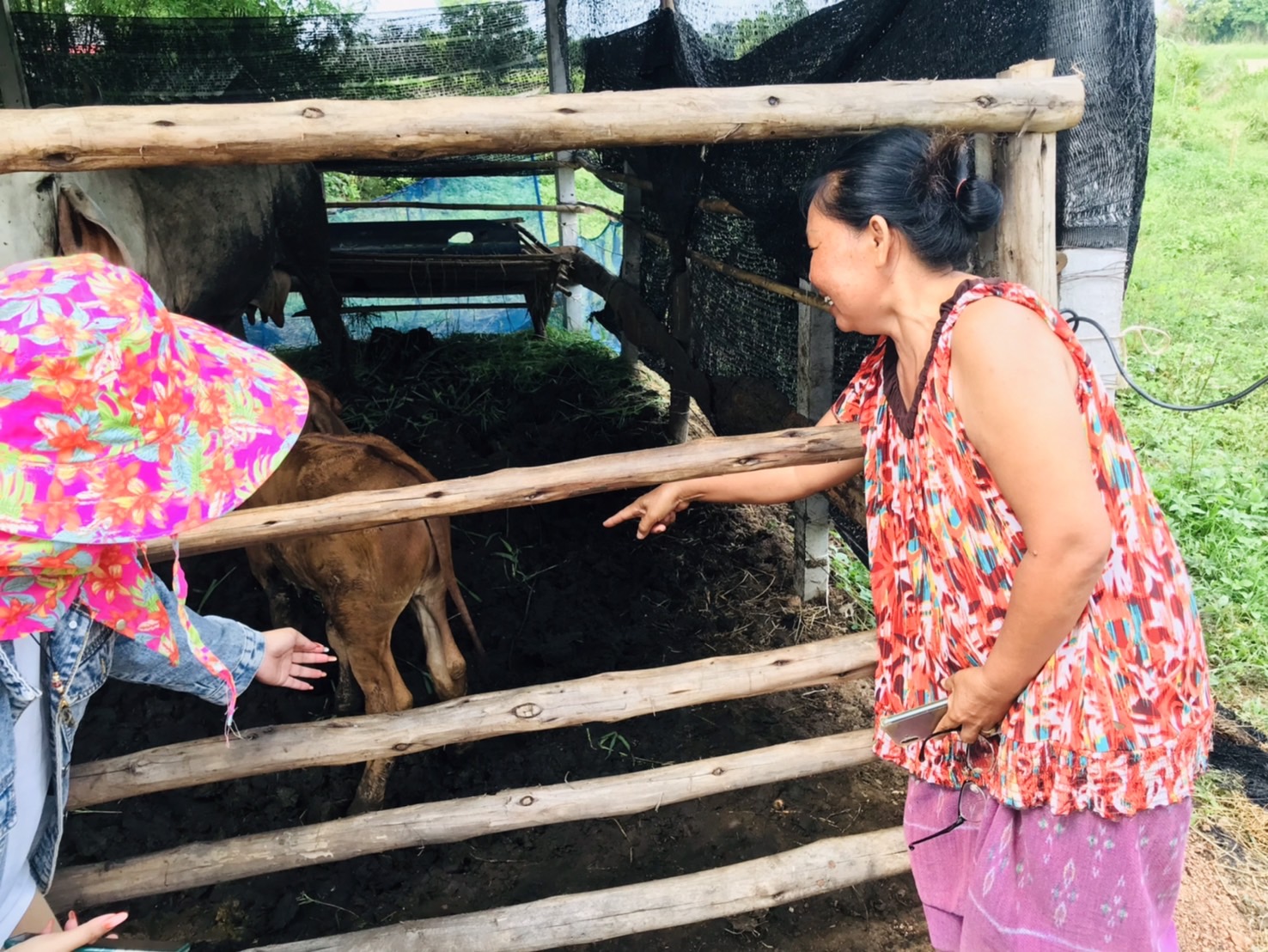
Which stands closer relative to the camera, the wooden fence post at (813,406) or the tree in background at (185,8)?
the wooden fence post at (813,406)

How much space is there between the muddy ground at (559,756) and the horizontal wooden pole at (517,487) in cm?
146

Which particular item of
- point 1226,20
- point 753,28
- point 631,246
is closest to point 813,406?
point 753,28

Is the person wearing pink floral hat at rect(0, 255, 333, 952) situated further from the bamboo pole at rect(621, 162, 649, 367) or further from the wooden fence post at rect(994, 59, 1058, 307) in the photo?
the bamboo pole at rect(621, 162, 649, 367)

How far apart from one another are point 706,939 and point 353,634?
1.46 metres

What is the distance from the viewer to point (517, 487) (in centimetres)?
190

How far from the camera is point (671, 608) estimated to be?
13.3ft

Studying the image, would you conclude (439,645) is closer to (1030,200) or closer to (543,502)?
(543,502)

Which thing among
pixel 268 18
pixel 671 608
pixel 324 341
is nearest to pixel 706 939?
pixel 671 608

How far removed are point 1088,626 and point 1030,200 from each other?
1023mm

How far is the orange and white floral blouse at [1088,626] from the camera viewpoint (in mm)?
1353

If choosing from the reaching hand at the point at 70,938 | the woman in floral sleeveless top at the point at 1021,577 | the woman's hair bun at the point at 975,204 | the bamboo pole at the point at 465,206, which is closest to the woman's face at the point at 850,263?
the woman in floral sleeveless top at the point at 1021,577

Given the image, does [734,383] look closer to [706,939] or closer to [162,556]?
[706,939]

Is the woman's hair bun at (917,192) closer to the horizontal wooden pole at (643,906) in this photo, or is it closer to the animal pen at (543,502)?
the animal pen at (543,502)

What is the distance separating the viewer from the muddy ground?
2.67 metres
